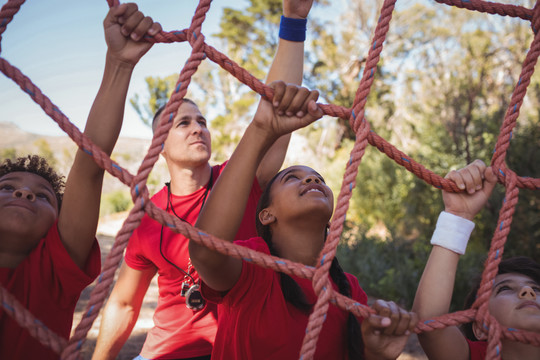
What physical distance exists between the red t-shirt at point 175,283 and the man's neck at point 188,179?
45 millimetres

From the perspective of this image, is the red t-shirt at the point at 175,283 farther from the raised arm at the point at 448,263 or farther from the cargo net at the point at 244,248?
the raised arm at the point at 448,263

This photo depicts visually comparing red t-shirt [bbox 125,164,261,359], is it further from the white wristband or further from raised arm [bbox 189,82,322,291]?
the white wristband

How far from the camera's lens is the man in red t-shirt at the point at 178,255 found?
5.72 ft

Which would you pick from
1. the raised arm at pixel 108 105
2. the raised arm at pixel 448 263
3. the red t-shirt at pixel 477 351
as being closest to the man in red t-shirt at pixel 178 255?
the raised arm at pixel 108 105

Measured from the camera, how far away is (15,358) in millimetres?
1110

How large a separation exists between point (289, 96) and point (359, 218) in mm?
8012

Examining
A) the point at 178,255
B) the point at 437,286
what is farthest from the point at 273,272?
the point at 178,255

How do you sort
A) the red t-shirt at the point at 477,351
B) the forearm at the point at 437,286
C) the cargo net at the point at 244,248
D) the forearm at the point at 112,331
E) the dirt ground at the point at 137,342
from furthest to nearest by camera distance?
the dirt ground at the point at 137,342, the forearm at the point at 112,331, the red t-shirt at the point at 477,351, the forearm at the point at 437,286, the cargo net at the point at 244,248

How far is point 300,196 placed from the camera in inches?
55.5

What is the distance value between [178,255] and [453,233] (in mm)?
1143

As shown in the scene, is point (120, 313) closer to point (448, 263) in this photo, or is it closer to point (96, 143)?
point (96, 143)

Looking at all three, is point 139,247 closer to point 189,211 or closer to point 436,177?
point 189,211

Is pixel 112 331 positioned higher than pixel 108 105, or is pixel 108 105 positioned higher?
pixel 108 105

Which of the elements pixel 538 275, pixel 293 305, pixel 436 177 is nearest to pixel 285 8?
pixel 436 177
